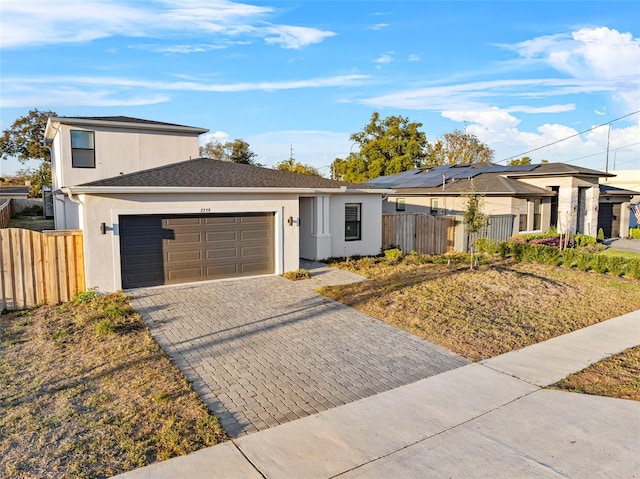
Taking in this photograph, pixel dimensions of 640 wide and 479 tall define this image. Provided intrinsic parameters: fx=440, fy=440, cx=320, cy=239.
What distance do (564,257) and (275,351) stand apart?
42.8 ft

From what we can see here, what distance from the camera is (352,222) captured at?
55.8ft

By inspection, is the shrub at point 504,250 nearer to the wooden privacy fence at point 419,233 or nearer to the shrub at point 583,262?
the wooden privacy fence at point 419,233

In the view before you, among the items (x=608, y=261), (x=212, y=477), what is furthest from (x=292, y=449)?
(x=608, y=261)

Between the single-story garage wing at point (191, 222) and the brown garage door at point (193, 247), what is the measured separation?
3 centimetres

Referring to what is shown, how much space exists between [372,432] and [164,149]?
16.8 m

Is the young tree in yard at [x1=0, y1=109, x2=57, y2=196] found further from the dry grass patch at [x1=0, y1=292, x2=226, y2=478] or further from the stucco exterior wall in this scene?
the dry grass patch at [x1=0, y1=292, x2=226, y2=478]

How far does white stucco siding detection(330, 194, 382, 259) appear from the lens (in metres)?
16.5

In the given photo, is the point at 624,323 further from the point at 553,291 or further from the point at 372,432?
the point at 372,432

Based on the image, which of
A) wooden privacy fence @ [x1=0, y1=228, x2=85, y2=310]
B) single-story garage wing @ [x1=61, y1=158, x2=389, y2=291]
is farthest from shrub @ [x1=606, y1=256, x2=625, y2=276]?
wooden privacy fence @ [x1=0, y1=228, x2=85, y2=310]

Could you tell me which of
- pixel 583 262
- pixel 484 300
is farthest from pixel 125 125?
pixel 583 262

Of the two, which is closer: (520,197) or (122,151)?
(122,151)

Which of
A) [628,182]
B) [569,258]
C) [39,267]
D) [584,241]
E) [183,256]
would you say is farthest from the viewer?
[628,182]

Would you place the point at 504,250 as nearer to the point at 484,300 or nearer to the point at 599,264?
the point at 599,264

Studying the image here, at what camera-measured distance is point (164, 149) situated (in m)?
18.9
